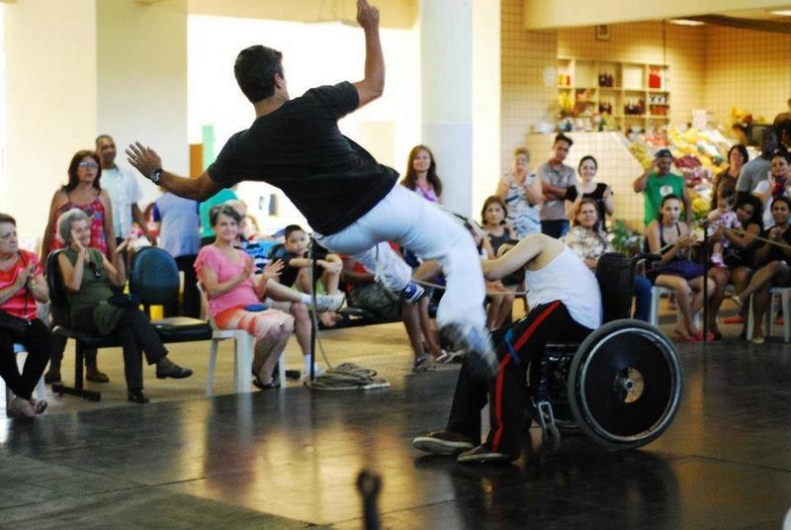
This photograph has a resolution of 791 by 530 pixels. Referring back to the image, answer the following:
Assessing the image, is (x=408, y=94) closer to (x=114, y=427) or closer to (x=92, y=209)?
(x=92, y=209)

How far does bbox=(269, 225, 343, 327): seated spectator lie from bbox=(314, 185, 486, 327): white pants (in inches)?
135

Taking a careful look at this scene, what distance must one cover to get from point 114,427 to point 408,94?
12.1 m

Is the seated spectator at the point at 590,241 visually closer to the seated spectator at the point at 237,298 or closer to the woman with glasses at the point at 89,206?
the seated spectator at the point at 237,298

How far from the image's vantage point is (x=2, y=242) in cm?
780

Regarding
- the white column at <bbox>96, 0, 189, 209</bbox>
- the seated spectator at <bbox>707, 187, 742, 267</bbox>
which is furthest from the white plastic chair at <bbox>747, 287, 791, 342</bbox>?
the white column at <bbox>96, 0, 189, 209</bbox>

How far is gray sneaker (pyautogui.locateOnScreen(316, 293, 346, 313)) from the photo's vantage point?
30.0 ft

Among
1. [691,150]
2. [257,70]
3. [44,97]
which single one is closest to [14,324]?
[257,70]

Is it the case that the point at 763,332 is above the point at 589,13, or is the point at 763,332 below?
below

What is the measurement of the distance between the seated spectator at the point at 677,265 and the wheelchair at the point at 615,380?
4533 mm

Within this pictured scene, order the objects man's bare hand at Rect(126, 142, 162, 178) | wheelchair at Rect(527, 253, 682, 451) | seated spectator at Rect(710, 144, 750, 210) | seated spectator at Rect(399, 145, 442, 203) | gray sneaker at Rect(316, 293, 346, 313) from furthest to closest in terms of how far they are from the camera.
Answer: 1. seated spectator at Rect(710, 144, 750, 210)
2. seated spectator at Rect(399, 145, 442, 203)
3. gray sneaker at Rect(316, 293, 346, 313)
4. wheelchair at Rect(527, 253, 682, 451)
5. man's bare hand at Rect(126, 142, 162, 178)

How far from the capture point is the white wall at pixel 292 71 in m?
18.0

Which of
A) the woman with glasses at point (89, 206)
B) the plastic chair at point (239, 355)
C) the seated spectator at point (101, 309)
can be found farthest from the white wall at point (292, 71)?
the seated spectator at point (101, 309)

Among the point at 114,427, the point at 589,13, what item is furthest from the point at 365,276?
the point at 589,13

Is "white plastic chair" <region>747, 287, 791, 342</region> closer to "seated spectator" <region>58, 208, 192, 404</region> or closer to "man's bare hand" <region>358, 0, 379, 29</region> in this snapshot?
"seated spectator" <region>58, 208, 192, 404</region>
